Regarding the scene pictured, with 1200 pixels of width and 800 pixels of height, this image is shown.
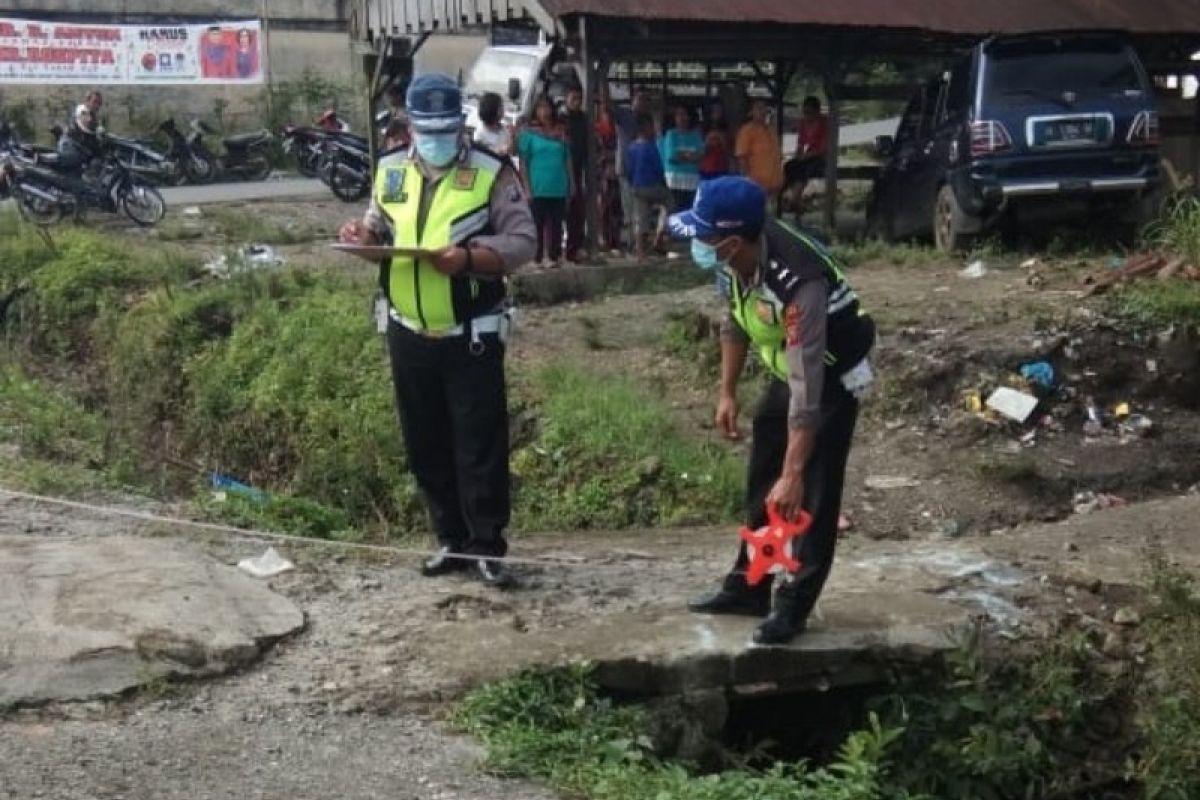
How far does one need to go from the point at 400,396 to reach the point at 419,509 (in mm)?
2577

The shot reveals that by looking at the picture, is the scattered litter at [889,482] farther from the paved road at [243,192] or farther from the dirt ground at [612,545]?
the paved road at [243,192]

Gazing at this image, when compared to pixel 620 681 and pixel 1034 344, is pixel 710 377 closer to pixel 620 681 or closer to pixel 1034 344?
pixel 1034 344


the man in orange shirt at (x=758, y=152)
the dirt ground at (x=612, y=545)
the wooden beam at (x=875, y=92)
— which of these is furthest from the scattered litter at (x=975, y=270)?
the wooden beam at (x=875, y=92)

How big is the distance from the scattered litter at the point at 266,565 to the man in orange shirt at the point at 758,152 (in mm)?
8828

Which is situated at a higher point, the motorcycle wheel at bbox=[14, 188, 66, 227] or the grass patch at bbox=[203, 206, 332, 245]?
the motorcycle wheel at bbox=[14, 188, 66, 227]

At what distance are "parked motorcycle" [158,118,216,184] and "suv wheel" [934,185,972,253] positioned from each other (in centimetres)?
1171

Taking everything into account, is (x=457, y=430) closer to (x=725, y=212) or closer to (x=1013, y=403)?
(x=725, y=212)

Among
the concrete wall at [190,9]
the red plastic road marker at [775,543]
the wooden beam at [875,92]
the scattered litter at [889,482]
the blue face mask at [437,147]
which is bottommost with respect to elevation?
the scattered litter at [889,482]

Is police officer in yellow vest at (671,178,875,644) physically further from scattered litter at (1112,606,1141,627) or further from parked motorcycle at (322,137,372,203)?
parked motorcycle at (322,137,372,203)

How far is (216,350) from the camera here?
36.0ft

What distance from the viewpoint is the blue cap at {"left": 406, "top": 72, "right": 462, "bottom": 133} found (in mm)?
5559

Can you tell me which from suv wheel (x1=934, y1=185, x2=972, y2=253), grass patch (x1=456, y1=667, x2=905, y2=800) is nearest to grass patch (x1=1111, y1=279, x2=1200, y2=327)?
suv wheel (x1=934, y1=185, x2=972, y2=253)

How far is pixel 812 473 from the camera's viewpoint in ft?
17.2

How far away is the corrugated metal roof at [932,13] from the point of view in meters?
13.2
